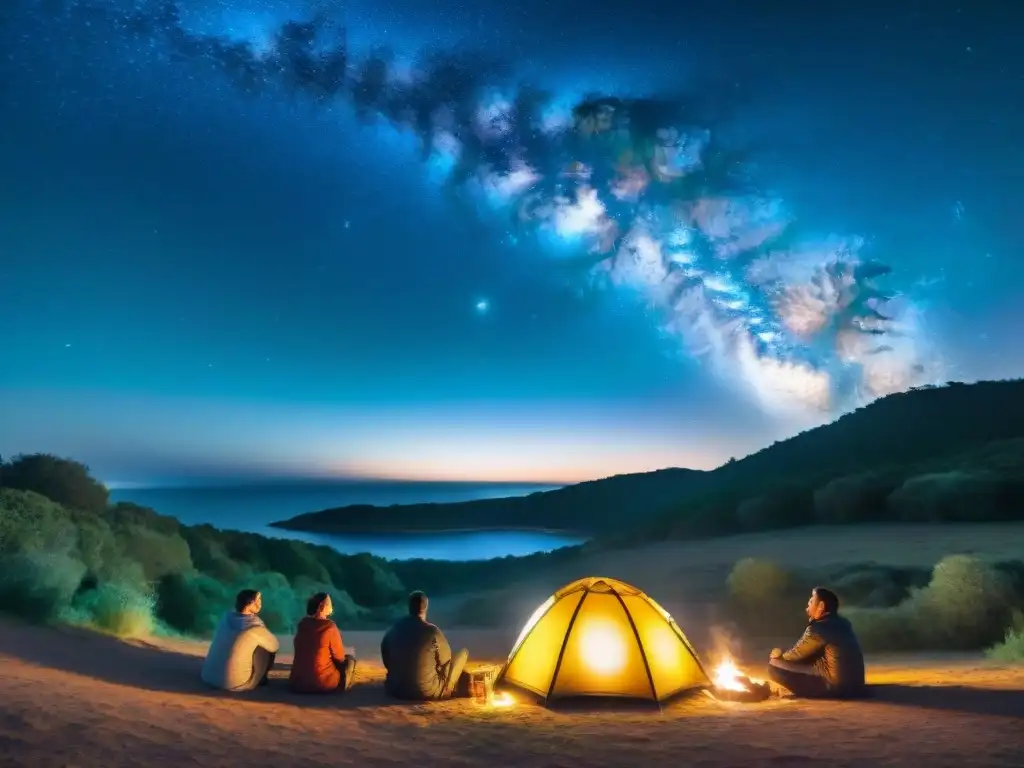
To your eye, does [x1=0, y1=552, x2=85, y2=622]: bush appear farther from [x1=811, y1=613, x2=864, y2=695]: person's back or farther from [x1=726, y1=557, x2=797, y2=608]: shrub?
[x1=726, y1=557, x2=797, y2=608]: shrub

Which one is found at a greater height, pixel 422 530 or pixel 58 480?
pixel 422 530

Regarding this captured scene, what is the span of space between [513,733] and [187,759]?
3.15m

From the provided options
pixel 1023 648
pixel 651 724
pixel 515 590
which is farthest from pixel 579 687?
pixel 515 590

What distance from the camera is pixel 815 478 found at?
4291 cm

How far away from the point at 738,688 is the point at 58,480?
20677 mm

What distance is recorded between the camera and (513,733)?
26.7 ft

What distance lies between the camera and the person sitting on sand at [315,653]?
9.67 meters

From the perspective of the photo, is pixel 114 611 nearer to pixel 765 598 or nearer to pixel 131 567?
pixel 131 567

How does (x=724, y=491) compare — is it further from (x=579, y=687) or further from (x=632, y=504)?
(x=579, y=687)

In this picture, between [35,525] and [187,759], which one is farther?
[35,525]

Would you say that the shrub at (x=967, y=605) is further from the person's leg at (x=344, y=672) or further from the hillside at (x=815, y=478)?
the hillside at (x=815, y=478)

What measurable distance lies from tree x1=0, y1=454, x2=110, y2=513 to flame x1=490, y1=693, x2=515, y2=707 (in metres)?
17.1

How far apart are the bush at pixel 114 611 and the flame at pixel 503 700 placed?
24.4 feet

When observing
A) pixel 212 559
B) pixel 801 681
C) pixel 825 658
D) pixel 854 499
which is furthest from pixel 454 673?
pixel 854 499
